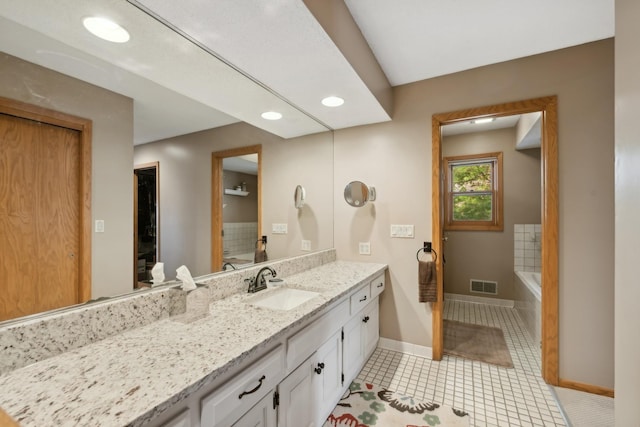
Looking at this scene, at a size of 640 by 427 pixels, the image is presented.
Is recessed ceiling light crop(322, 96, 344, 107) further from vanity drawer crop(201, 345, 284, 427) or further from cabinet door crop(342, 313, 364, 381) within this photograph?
vanity drawer crop(201, 345, 284, 427)

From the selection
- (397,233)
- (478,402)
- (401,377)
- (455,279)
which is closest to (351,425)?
(401,377)

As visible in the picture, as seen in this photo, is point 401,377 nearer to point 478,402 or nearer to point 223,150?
point 478,402

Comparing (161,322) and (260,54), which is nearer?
(161,322)

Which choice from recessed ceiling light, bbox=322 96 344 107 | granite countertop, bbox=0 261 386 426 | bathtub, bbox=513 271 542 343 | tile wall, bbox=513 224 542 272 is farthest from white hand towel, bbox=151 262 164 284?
tile wall, bbox=513 224 542 272

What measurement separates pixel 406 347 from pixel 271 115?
2277mm

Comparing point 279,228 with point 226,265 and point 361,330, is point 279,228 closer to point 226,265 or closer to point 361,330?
point 226,265

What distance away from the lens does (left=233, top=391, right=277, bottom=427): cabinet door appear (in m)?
0.98

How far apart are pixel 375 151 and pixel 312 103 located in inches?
30.8

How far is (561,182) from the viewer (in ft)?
6.48

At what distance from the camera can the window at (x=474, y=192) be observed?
12.8 ft

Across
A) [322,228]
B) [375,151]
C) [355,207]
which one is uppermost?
[375,151]

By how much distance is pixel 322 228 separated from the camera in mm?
2689

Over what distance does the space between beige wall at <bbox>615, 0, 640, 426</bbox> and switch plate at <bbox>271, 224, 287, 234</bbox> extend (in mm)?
1860

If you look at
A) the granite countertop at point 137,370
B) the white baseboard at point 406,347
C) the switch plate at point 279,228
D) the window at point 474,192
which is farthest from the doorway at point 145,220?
the window at point 474,192
